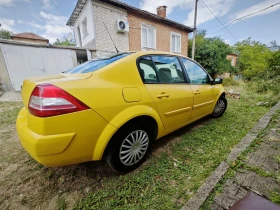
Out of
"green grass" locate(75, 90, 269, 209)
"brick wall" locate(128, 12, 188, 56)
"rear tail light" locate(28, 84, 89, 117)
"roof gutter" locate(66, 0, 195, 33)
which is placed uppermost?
"roof gutter" locate(66, 0, 195, 33)

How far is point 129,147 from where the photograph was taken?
174 centimetres

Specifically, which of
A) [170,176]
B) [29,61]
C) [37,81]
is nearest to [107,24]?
[29,61]

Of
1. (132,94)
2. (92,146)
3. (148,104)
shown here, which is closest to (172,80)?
(148,104)

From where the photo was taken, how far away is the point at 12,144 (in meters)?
2.56

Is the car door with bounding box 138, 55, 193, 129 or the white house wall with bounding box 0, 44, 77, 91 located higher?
the white house wall with bounding box 0, 44, 77, 91

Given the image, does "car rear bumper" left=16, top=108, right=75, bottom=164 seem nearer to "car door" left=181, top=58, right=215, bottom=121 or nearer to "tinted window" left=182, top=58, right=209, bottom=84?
"car door" left=181, top=58, right=215, bottom=121

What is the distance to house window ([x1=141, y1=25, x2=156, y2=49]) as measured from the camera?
971 cm

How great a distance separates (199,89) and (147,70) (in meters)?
1.24

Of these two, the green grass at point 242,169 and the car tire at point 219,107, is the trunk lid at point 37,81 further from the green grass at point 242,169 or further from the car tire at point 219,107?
the car tire at point 219,107

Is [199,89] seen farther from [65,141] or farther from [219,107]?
[65,141]

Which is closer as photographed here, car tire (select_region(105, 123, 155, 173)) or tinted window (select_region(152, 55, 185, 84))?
car tire (select_region(105, 123, 155, 173))

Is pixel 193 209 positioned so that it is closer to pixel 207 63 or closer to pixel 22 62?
pixel 22 62

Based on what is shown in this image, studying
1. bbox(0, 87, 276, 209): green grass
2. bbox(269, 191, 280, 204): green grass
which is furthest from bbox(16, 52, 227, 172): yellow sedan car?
bbox(269, 191, 280, 204): green grass

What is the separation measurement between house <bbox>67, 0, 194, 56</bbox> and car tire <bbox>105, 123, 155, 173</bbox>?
631cm
